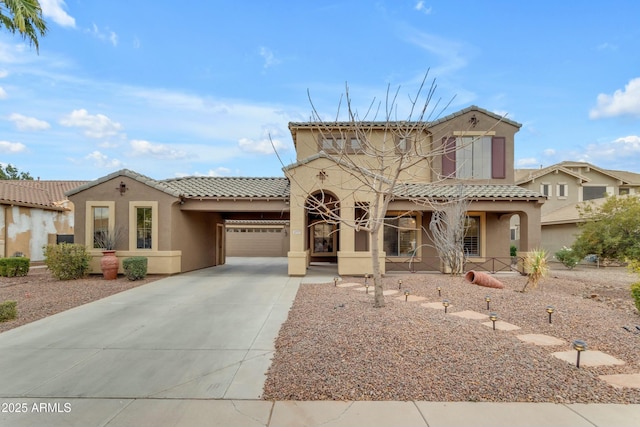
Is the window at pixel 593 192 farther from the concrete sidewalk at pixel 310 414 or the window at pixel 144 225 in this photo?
the window at pixel 144 225

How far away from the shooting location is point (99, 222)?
46.1 ft

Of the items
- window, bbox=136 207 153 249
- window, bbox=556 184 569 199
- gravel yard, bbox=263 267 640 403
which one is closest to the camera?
gravel yard, bbox=263 267 640 403

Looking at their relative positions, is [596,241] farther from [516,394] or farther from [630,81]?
[516,394]

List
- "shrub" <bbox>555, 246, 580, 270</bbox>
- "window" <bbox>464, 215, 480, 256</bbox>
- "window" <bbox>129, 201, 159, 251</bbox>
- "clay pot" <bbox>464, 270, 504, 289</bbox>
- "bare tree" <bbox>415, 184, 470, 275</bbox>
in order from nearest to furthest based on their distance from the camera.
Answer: "clay pot" <bbox>464, 270, 504, 289</bbox> → "bare tree" <bbox>415, 184, 470, 275</bbox> → "window" <bbox>129, 201, 159, 251</bbox> → "window" <bbox>464, 215, 480, 256</bbox> → "shrub" <bbox>555, 246, 580, 270</bbox>

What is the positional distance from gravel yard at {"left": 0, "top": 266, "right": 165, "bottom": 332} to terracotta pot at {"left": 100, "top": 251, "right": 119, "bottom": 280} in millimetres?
219

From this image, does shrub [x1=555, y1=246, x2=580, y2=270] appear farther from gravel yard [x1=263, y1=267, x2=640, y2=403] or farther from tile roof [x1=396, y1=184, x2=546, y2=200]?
gravel yard [x1=263, y1=267, x2=640, y2=403]

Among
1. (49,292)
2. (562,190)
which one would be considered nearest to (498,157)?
(562,190)

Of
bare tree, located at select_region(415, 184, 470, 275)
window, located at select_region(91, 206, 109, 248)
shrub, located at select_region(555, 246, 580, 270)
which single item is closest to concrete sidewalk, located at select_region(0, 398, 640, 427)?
bare tree, located at select_region(415, 184, 470, 275)

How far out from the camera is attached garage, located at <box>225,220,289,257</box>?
94.1 feet

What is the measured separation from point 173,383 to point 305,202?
9351mm

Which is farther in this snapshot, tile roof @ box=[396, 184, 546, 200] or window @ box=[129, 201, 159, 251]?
tile roof @ box=[396, 184, 546, 200]

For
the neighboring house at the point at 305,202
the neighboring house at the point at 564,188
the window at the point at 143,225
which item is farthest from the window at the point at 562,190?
the window at the point at 143,225

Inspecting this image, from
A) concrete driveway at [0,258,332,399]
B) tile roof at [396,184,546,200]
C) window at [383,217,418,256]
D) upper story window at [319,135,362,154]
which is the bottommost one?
concrete driveway at [0,258,332,399]

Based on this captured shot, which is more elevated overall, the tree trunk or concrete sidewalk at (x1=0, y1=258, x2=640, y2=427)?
the tree trunk
